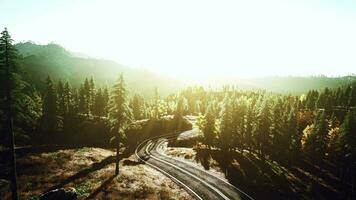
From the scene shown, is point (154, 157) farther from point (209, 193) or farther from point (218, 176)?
point (209, 193)

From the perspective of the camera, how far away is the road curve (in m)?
33.0

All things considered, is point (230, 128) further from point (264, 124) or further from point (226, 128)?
point (264, 124)

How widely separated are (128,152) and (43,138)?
26025 millimetres

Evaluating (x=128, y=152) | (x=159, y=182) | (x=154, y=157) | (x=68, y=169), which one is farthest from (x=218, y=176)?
(x=128, y=152)

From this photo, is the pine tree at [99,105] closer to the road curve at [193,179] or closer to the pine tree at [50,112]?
the pine tree at [50,112]

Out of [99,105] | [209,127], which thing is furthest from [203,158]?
[99,105]

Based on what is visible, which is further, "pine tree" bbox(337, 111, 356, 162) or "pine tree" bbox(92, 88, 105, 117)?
"pine tree" bbox(92, 88, 105, 117)

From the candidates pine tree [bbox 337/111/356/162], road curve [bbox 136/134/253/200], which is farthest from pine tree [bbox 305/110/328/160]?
road curve [bbox 136/134/253/200]

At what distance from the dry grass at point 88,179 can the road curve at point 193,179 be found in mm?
1897

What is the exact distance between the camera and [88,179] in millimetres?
31984

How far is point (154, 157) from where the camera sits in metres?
54.4

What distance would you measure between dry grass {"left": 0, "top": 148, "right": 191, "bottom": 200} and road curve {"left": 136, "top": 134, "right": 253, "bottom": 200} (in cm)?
190

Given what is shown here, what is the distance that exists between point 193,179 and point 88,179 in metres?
16.0

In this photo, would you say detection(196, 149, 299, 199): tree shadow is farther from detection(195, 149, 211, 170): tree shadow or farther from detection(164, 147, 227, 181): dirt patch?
detection(164, 147, 227, 181): dirt patch
